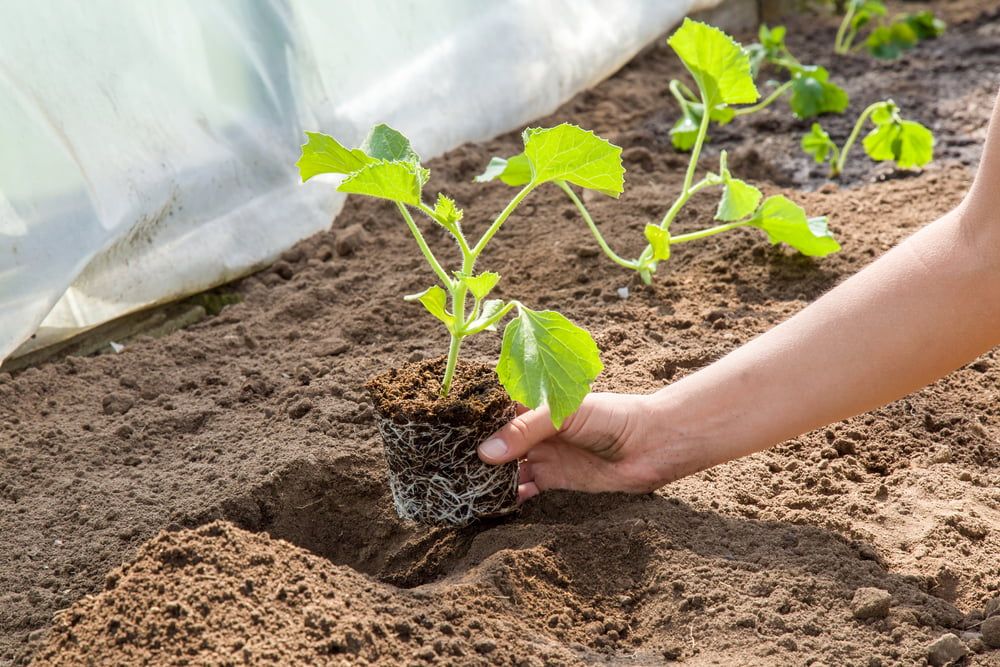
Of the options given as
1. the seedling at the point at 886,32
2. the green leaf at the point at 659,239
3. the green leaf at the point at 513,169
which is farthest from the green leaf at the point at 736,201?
the seedling at the point at 886,32

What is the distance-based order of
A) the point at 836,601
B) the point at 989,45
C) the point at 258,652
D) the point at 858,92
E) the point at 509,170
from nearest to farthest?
1. the point at 258,652
2. the point at 836,601
3. the point at 509,170
4. the point at 858,92
5. the point at 989,45

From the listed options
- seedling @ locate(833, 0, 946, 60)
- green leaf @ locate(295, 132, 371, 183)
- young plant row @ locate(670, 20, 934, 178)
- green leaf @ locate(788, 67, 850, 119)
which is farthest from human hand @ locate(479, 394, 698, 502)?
seedling @ locate(833, 0, 946, 60)

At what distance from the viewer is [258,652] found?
4.67 feet

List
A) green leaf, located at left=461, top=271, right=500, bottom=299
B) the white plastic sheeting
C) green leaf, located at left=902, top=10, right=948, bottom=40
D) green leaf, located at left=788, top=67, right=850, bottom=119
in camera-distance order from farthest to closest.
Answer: green leaf, located at left=902, top=10, right=948, bottom=40
green leaf, located at left=788, top=67, right=850, bottom=119
the white plastic sheeting
green leaf, located at left=461, top=271, right=500, bottom=299

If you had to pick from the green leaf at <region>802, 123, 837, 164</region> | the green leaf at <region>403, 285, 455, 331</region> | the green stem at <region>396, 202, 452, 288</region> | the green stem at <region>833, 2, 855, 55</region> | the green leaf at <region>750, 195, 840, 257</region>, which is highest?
the green stem at <region>396, 202, 452, 288</region>

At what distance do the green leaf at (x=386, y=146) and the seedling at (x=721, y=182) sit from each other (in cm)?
48

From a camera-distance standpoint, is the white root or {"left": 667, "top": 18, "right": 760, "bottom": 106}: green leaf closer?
the white root

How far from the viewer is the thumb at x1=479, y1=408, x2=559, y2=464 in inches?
68.2

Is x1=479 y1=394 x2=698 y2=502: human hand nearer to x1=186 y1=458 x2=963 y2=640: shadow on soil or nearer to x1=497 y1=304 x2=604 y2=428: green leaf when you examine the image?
x1=186 y1=458 x2=963 y2=640: shadow on soil

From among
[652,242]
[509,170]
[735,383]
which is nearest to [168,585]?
[735,383]

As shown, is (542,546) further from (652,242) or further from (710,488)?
(652,242)

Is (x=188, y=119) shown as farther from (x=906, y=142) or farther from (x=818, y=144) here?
(x=906, y=142)

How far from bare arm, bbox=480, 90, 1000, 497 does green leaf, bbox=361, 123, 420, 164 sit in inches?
17.8

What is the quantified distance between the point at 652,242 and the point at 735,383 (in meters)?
0.72
